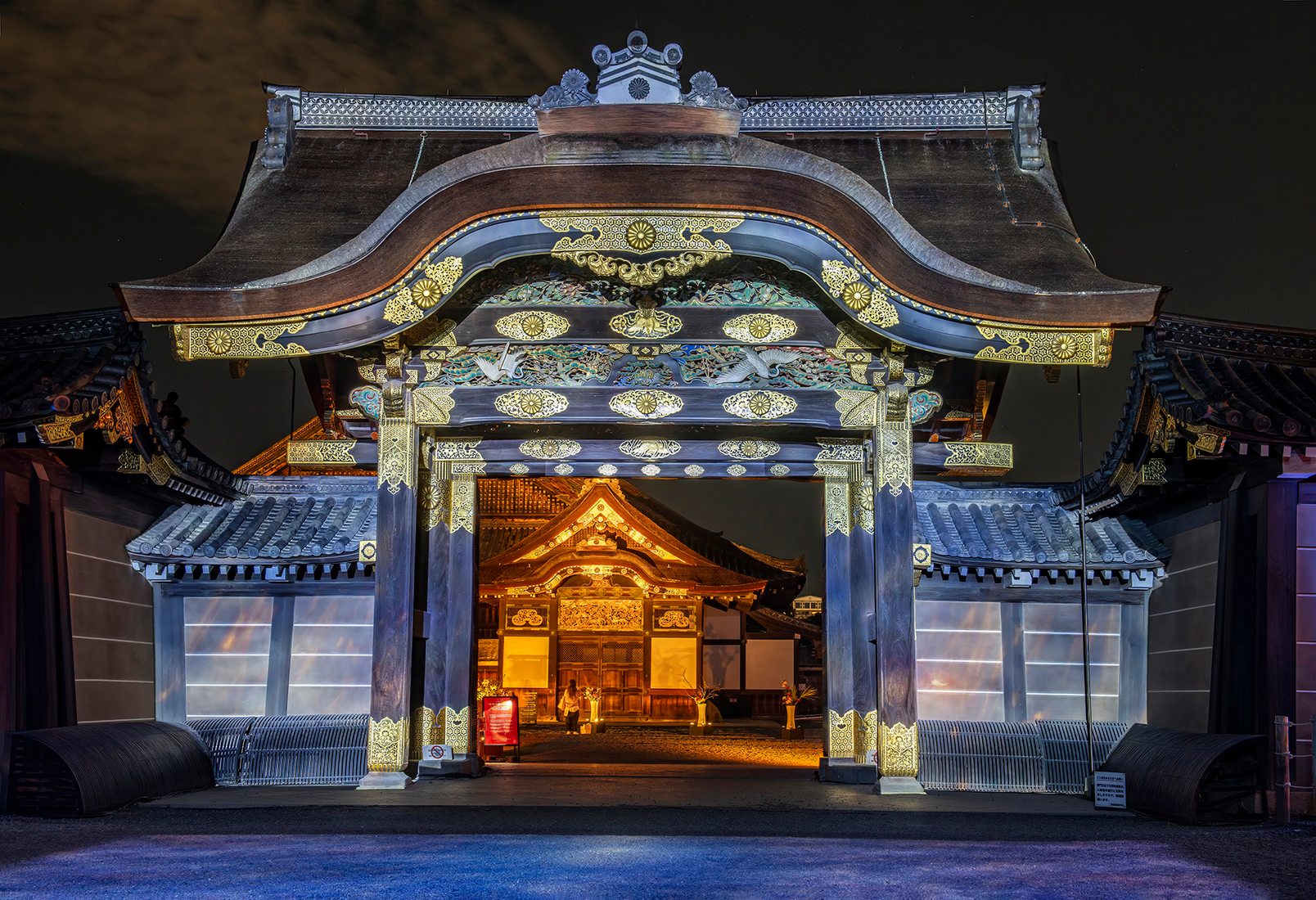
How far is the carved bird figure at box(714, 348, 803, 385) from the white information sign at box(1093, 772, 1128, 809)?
14.0 ft

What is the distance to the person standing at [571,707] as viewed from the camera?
22797 mm

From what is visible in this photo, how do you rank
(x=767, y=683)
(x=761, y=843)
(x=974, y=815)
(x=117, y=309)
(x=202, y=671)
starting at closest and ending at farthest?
(x=761, y=843), (x=974, y=815), (x=117, y=309), (x=202, y=671), (x=767, y=683)

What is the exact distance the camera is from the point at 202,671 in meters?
11.9

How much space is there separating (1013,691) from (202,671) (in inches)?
304

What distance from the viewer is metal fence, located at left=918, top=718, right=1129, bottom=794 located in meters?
11.1

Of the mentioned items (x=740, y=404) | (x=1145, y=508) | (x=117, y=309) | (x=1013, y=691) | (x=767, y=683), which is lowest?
(x=767, y=683)

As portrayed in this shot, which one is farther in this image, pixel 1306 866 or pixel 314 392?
pixel 314 392

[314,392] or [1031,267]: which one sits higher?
[1031,267]

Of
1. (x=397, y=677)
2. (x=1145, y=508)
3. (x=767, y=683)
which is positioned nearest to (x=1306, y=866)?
(x=1145, y=508)

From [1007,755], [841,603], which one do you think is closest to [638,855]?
[841,603]

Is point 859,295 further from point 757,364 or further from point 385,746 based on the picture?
point 385,746

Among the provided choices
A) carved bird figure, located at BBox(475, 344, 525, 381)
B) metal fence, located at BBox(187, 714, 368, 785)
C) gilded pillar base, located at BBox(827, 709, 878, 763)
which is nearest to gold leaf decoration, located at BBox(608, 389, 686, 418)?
carved bird figure, located at BBox(475, 344, 525, 381)

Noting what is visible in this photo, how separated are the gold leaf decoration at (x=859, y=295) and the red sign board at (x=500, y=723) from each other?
7.85 metres

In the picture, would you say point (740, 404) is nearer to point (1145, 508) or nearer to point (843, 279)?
point (843, 279)
